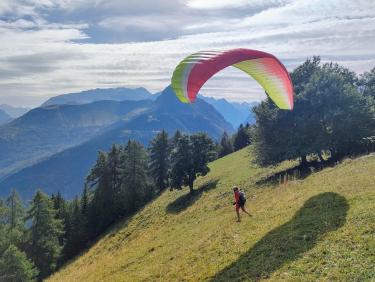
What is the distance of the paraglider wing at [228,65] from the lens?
17.7 meters

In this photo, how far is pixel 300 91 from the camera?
43.0 metres

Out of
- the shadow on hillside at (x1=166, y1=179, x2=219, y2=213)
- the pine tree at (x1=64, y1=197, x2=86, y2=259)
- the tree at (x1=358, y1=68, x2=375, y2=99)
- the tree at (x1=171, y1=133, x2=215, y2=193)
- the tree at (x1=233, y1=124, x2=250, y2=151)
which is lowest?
the pine tree at (x1=64, y1=197, x2=86, y2=259)

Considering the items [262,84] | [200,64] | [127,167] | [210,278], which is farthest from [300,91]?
[127,167]

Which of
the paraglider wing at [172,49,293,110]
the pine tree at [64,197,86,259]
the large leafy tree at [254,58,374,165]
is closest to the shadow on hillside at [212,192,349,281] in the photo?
the paraglider wing at [172,49,293,110]

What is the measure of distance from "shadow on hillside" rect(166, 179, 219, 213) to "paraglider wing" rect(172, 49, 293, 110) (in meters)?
29.9

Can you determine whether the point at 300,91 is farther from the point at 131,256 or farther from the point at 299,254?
the point at 299,254

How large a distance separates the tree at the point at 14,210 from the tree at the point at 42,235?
6521 millimetres

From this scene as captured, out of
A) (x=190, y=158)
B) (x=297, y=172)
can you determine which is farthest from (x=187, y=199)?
(x=297, y=172)

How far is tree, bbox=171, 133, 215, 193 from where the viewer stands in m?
58.3

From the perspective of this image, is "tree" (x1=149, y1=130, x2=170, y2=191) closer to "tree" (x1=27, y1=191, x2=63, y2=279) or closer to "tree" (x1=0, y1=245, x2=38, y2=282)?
"tree" (x1=27, y1=191, x2=63, y2=279)

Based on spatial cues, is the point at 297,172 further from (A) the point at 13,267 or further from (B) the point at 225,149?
(B) the point at 225,149

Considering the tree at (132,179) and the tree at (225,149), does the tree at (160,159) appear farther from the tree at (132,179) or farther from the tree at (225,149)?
the tree at (225,149)

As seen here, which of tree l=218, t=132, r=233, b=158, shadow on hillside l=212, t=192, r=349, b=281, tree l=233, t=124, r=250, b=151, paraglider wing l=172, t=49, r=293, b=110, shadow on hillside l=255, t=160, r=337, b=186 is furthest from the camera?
tree l=218, t=132, r=233, b=158

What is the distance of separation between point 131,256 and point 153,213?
90.4ft
